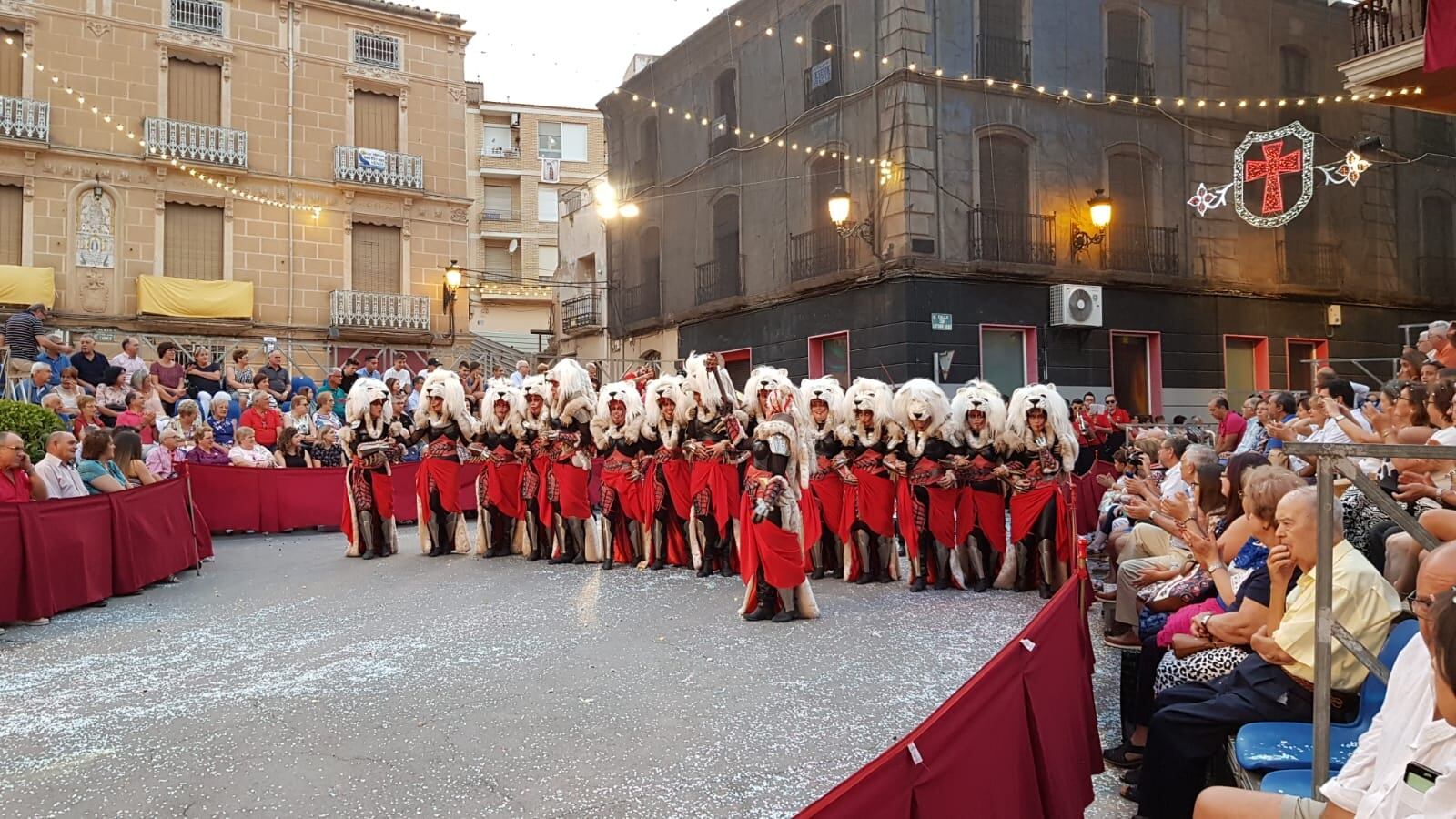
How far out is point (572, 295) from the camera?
28469mm

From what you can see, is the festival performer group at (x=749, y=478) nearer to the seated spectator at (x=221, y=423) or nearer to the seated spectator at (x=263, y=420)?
the seated spectator at (x=263, y=420)

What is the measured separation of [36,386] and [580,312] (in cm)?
1646

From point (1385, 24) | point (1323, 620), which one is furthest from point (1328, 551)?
point (1385, 24)

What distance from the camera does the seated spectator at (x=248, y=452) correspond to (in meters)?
12.4

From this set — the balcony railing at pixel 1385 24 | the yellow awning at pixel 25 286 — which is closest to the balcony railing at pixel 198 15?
the yellow awning at pixel 25 286

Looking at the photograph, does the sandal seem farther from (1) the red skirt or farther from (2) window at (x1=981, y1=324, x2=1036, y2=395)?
(2) window at (x1=981, y1=324, x2=1036, y2=395)

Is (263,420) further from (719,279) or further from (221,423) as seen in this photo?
(719,279)

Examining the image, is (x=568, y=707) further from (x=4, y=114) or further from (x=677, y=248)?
(x=4, y=114)

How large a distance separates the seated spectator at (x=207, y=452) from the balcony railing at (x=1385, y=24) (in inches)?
619

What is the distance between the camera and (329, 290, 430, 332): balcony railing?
22125 millimetres

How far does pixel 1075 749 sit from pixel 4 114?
23946 millimetres

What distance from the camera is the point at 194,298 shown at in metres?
20.6

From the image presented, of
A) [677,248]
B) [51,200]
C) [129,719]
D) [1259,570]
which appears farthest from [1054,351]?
[51,200]

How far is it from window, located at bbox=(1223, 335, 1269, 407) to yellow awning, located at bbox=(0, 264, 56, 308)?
24371mm
